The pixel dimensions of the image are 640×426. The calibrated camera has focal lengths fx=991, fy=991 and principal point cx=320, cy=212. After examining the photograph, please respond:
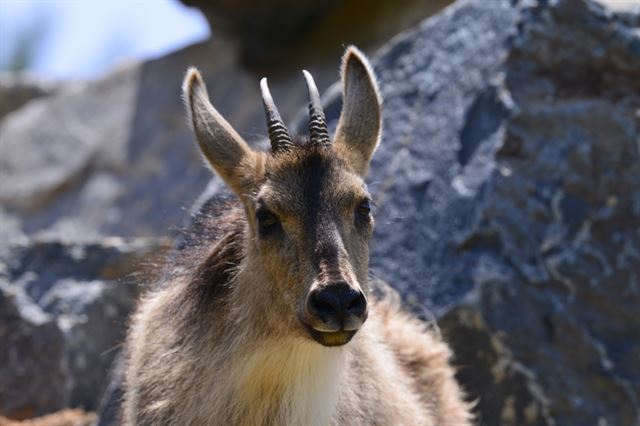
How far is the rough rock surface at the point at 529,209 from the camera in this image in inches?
234

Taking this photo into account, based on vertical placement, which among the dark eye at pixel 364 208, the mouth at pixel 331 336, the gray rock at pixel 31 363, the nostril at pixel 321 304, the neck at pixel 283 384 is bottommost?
the gray rock at pixel 31 363

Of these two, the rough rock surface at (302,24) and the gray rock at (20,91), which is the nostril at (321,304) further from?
the gray rock at (20,91)

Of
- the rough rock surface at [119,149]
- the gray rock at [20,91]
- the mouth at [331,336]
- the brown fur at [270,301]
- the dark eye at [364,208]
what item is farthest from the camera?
the gray rock at [20,91]

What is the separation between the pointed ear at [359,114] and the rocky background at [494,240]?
66 cm

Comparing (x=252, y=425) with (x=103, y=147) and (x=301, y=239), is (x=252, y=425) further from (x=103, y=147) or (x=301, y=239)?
(x=103, y=147)

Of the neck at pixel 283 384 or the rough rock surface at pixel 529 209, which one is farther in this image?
the rough rock surface at pixel 529 209

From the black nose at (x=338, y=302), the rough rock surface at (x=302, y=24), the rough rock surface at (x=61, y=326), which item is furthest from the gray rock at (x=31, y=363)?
the rough rock surface at (x=302, y=24)

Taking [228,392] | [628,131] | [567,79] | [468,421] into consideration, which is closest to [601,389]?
[468,421]

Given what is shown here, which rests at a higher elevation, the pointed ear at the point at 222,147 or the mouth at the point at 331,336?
the pointed ear at the point at 222,147

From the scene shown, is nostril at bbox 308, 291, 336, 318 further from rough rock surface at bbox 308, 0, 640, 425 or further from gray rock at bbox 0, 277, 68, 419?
gray rock at bbox 0, 277, 68, 419

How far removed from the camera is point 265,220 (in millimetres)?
4570

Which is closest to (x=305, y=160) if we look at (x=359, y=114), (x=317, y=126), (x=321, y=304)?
(x=317, y=126)

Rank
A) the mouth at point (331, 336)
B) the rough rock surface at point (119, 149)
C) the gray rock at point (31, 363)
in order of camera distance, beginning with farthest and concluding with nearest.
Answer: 1. the rough rock surface at point (119, 149)
2. the gray rock at point (31, 363)
3. the mouth at point (331, 336)

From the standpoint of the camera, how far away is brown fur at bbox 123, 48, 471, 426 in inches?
175
